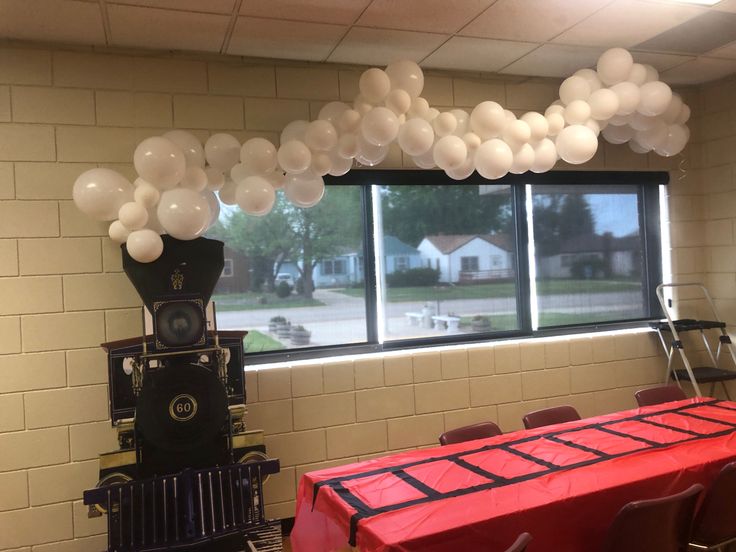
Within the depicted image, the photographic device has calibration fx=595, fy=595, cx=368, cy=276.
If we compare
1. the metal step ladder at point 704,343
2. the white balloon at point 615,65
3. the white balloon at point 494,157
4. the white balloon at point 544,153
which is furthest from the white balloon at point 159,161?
the metal step ladder at point 704,343

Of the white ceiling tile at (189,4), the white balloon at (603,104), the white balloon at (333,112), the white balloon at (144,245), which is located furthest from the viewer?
the white balloon at (603,104)

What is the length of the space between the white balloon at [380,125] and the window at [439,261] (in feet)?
2.50

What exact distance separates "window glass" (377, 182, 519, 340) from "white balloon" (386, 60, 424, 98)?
0.91 metres

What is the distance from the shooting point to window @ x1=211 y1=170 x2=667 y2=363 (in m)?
3.69

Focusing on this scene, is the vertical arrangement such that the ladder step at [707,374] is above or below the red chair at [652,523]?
above

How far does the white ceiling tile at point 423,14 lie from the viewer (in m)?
2.82

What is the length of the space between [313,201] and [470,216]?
1.34 m

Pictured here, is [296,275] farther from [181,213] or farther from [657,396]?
[657,396]

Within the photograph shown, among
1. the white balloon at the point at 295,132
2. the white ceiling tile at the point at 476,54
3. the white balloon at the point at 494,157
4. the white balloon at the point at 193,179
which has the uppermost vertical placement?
the white ceiling tile at the point at 476,54

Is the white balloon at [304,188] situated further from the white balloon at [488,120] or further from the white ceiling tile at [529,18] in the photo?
the white ceiling tile at [529,18]

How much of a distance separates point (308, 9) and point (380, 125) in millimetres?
636

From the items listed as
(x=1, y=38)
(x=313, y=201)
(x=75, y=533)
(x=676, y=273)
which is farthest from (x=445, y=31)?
(x=75, y=533)

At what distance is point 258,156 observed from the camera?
2941mm

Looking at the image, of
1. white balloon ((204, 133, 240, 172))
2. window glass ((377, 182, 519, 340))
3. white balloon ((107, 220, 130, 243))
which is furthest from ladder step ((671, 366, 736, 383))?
white balloon ((107, 220, 130, 243))
